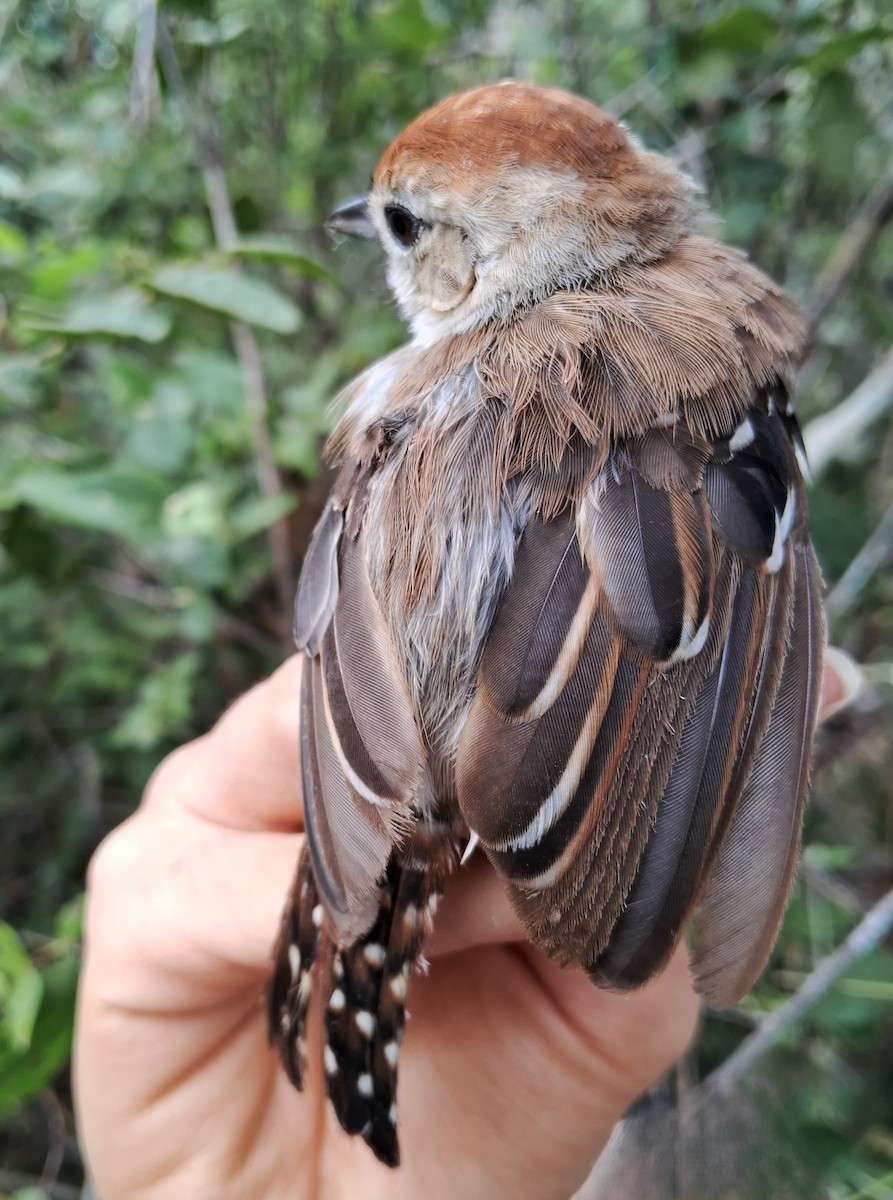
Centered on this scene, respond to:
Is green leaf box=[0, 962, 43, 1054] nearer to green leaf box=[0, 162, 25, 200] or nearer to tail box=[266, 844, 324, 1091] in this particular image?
tail box=[266, 844, 324, 1091]

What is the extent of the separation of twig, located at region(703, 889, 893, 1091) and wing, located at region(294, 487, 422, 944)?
0.96 meters

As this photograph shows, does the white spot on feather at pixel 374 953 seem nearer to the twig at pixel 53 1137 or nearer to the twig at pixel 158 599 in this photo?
the twig at pixel 158 599

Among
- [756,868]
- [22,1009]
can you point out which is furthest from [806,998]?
[22,1009]

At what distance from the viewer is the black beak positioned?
1.37 meters

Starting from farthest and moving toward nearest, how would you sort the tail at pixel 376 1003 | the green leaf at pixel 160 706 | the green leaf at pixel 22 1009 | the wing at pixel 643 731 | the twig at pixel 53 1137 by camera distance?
the twig at pixel 53 1137 → the green leaf at pixel 160 706 → the green leaf at pixel 22 1009 → the tail at pixel 376 1003 → the wing at pixel 643 731

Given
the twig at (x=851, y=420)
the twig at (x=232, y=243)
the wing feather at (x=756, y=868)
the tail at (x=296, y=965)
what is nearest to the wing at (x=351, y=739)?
the tail at (x=296, y=965)

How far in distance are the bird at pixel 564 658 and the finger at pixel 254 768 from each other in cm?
33

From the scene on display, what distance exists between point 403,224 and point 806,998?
4.90 ft

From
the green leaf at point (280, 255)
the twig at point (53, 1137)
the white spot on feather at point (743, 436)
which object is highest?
the green leaf at point (280, 255)

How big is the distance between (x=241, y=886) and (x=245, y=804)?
0.23 m

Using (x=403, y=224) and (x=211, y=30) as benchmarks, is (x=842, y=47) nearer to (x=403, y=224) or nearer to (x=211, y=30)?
(x=403, y=224)

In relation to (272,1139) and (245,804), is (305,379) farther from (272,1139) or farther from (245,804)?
(272,1139)

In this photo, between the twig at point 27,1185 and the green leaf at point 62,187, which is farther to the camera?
the twig at point 27,1185

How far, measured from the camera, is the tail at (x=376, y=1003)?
876mm
